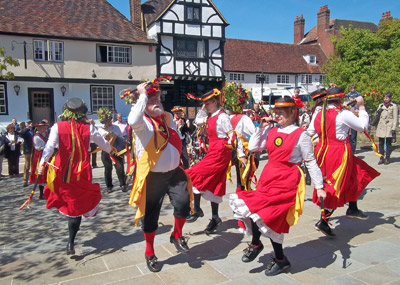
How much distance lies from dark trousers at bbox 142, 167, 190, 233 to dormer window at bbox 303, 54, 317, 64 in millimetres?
34504

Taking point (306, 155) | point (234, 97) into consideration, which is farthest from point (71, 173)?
point (306, 155)

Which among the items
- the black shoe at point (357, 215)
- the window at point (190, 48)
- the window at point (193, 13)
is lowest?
the black shoe at point (357, 215)

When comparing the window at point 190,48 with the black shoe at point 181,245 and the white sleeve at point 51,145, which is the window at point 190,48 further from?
the black shoe at point 181,245

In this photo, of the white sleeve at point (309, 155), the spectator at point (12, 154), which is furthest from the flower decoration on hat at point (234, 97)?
the spectator at point (12, 154)

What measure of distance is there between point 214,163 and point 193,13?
67.6 feet

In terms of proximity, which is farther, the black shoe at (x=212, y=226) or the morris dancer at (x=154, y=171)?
the black shoe at (x=212, y=226)

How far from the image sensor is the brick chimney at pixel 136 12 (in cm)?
2341

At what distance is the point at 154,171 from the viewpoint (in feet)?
12.4

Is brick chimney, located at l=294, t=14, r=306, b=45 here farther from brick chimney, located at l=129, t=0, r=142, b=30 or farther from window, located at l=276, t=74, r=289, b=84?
brick chimney, located at l=129, t=0, r=142, b=30

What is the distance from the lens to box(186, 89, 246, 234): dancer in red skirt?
4898 mm

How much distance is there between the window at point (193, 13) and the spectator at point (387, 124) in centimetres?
1611

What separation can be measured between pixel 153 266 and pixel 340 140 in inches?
112

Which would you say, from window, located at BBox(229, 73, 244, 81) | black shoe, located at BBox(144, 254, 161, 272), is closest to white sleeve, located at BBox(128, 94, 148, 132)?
black shoe, located at BBox(144, 254, 161, 272)

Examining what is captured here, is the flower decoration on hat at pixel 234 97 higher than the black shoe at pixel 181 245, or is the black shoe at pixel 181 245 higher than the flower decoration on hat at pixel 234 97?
the flower decoration on hat at pixel 234 97
